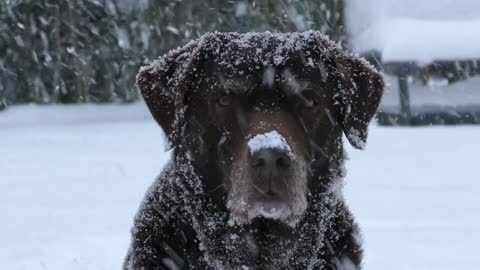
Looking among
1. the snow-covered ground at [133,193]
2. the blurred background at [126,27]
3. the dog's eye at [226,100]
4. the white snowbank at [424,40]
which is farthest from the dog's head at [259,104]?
the blurred background at [126,27]

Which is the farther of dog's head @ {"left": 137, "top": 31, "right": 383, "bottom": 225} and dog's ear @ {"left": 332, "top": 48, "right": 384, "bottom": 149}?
dog's ear @ {"left": 332, "top": 48, "right": 384, "bottom": 149}

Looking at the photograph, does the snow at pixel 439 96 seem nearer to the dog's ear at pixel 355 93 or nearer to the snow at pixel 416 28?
the snow at pixel 416 28

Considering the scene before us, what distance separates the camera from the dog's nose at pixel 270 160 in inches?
104

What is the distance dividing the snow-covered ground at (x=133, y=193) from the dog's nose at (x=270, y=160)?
2.06 metres

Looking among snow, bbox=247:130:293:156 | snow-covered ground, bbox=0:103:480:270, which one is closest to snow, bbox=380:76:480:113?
snow-covered ground, bbox=0:103:480:270

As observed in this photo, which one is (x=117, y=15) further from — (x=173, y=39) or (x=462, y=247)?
(x=462, y=247)

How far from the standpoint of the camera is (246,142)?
2.80 m

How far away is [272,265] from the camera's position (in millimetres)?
3119

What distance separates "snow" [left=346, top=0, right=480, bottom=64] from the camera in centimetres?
920

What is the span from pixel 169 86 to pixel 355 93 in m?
0.78

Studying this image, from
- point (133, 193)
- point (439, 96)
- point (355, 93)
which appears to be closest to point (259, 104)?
point (355, 93)

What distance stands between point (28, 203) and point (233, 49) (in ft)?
13.0

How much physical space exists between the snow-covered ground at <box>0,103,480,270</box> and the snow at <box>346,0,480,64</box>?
3.31 ft

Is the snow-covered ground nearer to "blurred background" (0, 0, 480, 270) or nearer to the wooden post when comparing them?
"blurred background" (0, 0, 480, 270)
